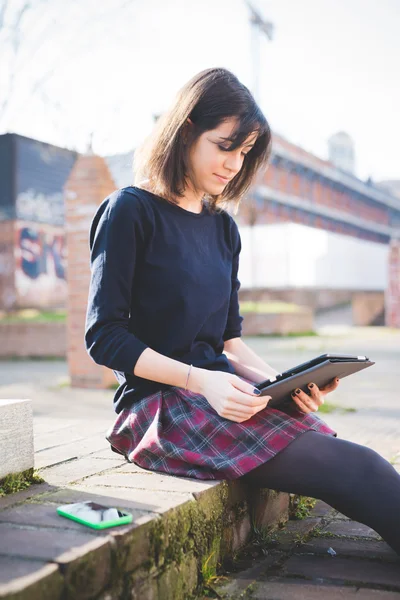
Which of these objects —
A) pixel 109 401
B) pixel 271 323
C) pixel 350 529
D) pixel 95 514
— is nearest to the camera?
pixel 95 514

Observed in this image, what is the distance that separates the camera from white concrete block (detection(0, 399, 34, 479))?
223 cm

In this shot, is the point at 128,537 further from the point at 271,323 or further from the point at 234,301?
the point at 271,323

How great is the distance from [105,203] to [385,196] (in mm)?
32386

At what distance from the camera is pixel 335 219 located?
27.6m

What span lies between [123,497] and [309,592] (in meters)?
0.61

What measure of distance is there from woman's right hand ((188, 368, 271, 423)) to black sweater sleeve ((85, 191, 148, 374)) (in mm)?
209

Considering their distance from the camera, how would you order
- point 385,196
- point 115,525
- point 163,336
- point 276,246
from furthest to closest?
point 385,196
point 276,246
point 163,336
point 115,525

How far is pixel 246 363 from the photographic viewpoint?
2691 mm

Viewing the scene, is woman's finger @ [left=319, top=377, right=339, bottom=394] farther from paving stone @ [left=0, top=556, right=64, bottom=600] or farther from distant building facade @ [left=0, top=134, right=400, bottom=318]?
distant building facade @ [left=0, top=134, right=400, bottom=318]

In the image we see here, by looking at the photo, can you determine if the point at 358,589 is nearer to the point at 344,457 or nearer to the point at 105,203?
the point at 344,457

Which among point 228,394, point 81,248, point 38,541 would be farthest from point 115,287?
point 81,248

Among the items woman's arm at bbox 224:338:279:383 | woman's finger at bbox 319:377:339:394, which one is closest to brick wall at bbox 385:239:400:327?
woman's arm at bbox 224:338:279:383

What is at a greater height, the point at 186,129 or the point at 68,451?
the point at 186,129

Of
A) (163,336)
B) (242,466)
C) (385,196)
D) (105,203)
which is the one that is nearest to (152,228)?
(105,203)
